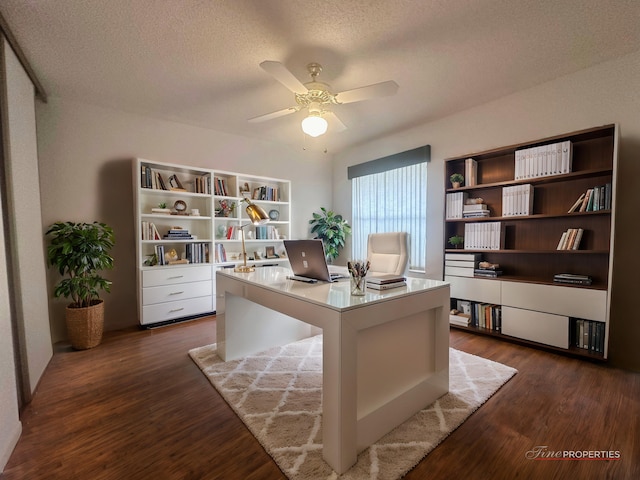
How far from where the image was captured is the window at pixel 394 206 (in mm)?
3791

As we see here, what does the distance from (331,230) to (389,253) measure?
198 centimetres

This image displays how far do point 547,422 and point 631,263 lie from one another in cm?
165

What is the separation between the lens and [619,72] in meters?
2.31

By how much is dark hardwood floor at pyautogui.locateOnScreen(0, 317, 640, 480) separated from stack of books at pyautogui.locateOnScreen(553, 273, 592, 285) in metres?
0.65

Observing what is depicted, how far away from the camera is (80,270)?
2.58 metres

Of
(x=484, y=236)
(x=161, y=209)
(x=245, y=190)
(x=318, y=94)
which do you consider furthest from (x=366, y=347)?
(x=245, y=190)

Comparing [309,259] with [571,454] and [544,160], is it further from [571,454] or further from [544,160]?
[544,160]

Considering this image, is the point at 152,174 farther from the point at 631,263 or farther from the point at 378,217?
the point at 631,263

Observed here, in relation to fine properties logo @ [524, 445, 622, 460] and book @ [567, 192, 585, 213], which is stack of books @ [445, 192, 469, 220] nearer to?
book @ [567, 192, 585, 213]

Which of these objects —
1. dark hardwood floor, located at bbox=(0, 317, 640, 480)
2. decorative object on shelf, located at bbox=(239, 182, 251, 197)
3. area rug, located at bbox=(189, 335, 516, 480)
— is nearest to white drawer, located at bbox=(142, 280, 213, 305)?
dark hardwood floor, located at bbox=(0, 317, 640, 480)

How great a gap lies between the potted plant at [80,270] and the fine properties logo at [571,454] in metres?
3.42

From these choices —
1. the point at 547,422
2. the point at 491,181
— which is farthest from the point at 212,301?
the point at 491,181

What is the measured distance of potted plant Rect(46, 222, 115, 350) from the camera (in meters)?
2.56

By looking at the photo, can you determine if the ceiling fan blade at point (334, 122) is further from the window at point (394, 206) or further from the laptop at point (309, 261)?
the window at point (394, 206)
